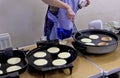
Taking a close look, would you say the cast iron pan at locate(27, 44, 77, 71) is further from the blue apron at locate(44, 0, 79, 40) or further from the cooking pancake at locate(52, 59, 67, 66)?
the blue apron at locate(44, 0, 79, 40)

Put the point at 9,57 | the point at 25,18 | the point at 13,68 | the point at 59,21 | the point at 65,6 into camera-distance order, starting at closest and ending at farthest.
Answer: the point at 13,68
the point at 9,57
the point at 65,6
the point at 59,21
the point at 25,18

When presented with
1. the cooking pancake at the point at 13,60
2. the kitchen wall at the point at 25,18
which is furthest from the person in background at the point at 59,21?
the cooking pancake at the point at 13,60

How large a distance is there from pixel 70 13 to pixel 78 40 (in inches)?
7.5

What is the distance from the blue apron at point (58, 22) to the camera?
A: 167 cm

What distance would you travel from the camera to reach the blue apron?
1673 millimetres

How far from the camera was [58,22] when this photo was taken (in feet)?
5.61

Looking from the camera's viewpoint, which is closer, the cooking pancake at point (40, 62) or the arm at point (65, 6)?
the cooking pancake at point (40, 62)

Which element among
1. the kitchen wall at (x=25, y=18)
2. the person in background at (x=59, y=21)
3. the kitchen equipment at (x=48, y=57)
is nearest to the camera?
the kitchen equipment at (x=48, y=57)

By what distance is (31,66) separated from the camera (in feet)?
3.86

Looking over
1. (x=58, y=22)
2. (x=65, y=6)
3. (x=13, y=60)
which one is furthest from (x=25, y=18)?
(x=13, y=60)

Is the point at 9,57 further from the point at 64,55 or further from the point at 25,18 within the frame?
the point at 25,18

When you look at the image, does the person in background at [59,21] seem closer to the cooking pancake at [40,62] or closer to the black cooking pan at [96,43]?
the black cooking pan at [96,43]

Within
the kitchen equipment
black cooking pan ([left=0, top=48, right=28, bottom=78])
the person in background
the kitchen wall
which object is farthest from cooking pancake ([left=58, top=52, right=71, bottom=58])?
the kitchen wall

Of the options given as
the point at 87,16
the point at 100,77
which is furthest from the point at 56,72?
the point at 87,16
